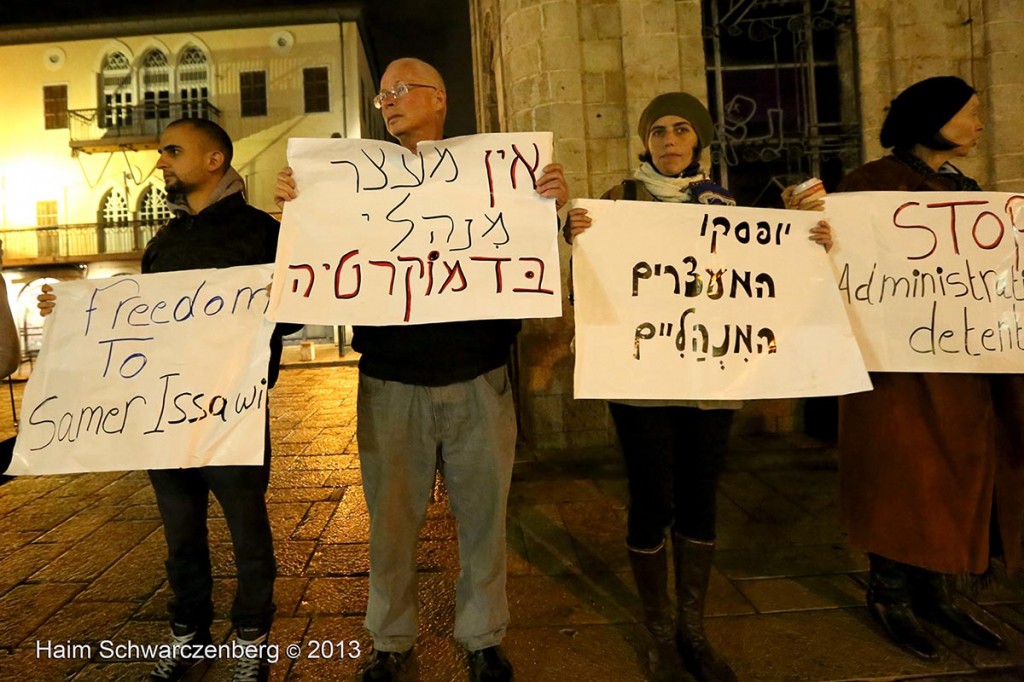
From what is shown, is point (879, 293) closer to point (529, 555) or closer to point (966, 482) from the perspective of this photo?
point (966, 482)

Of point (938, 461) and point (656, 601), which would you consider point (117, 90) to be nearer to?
point (656, 601)

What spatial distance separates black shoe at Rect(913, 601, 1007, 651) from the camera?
7.70ft

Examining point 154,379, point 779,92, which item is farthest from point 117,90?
point 154,379

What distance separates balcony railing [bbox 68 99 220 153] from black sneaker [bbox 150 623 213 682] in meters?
24.2

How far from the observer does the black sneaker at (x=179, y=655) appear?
2240 mm

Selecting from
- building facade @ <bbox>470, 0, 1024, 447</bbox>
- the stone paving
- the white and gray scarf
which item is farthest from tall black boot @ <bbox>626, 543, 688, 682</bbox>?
building facade @ <bbox>470, 0, 1024, 447</bbox>

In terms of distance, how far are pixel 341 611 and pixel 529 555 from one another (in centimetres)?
103

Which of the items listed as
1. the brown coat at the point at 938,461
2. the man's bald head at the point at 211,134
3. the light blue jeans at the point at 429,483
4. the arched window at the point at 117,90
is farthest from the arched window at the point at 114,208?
the brown coat at the point at 938,461

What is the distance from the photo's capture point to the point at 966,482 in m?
2.39

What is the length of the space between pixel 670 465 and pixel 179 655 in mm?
2008

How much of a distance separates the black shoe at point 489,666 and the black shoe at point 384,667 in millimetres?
261

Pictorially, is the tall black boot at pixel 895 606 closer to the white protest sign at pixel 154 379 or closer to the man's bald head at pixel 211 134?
the white protest sign at pixel 154 379

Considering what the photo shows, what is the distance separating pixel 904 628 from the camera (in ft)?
7.79

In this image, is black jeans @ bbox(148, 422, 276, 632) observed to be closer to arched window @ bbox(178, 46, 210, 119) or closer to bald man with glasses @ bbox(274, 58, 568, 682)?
bald man with glasses @ bbox(274, 58, 568, 682)
